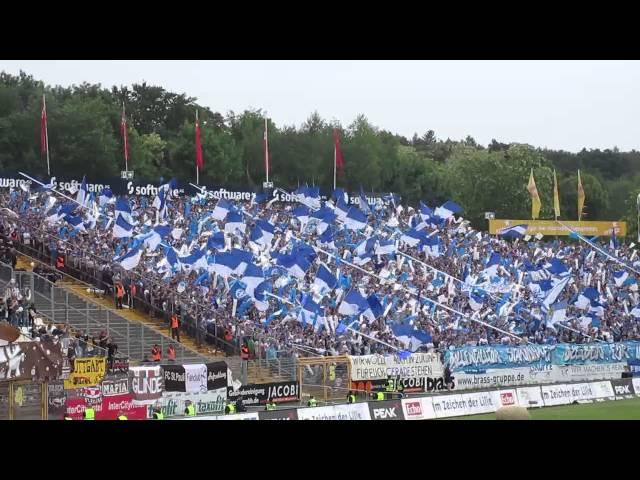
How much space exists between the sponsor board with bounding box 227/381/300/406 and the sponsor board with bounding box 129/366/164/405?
2.96 metres

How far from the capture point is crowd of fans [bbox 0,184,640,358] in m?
40.1

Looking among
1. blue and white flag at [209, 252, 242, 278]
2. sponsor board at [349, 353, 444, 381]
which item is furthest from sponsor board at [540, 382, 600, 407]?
blue and white flag at [209, 252, 242, 278]

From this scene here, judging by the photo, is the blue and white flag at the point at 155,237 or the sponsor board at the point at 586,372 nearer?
the blue and white flag at the point at 155,237

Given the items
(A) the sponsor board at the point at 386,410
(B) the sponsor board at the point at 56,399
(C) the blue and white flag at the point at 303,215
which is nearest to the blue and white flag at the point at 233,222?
(C) the blue and white flag at the point at 303,215

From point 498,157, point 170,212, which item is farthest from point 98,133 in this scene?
point 498,157

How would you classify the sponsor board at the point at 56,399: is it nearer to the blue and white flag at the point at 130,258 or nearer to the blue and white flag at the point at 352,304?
the blue and white flag at the point at 130,258

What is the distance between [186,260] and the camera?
40750 millimetres

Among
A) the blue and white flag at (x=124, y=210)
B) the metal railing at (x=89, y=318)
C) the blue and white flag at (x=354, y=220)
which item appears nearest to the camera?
the metal railing at (x=89, y=318)

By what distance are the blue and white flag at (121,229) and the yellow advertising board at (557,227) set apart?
167 ft

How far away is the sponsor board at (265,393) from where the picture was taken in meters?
31.0

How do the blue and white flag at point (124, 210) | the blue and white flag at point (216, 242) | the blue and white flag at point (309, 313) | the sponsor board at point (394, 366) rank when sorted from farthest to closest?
the blue and white flag at point (216, 242), the blue and white flag at point (124, 210), the blue and white flag at point (309, 313), the sponsor board at point (394, 366)

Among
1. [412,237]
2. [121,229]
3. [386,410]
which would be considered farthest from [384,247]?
[386,410]

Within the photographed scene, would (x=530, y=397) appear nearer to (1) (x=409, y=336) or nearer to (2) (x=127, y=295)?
(1) (x=409, y=336)
